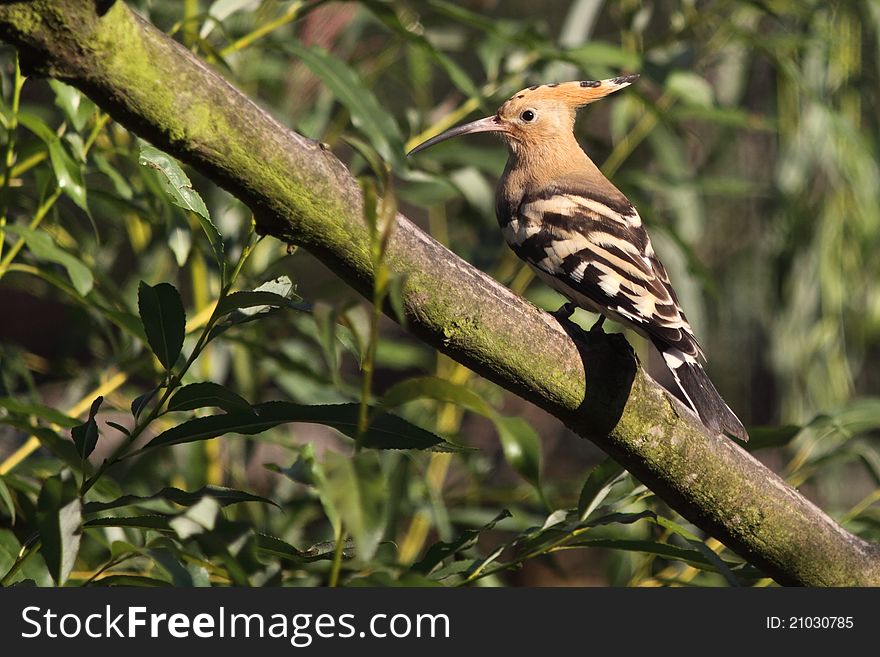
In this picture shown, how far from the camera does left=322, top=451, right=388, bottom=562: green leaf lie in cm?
76

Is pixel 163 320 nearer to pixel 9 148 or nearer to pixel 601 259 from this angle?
pixel 9 148

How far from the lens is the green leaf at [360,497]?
76 centimetres

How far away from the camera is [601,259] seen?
68.9 inches

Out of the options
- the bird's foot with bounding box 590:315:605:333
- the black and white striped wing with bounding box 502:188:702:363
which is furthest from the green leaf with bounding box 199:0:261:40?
the bird's foot with bounding box 590:315:605:333

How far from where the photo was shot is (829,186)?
295 centimetres

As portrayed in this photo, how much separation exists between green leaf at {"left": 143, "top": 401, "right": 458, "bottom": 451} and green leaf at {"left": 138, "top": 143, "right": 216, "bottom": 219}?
0.67 feet

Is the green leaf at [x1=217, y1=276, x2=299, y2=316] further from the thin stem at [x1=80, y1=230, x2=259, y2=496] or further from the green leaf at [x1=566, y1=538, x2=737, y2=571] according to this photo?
the green leaf at [x1=566, y1=538, x2=737, y2=571]

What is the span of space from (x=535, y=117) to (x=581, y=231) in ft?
1.49

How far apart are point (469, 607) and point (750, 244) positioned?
102 inches

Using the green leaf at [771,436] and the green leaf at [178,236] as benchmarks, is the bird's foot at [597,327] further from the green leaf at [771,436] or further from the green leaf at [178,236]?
the green leaf at [178,236]

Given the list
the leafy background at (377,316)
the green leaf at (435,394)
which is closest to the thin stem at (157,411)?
the leafy background at (377,316)

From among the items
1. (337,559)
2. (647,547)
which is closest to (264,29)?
(647,547)

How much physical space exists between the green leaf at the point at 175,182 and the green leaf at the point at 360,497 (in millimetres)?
394

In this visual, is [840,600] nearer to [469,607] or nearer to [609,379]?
[609,379]
